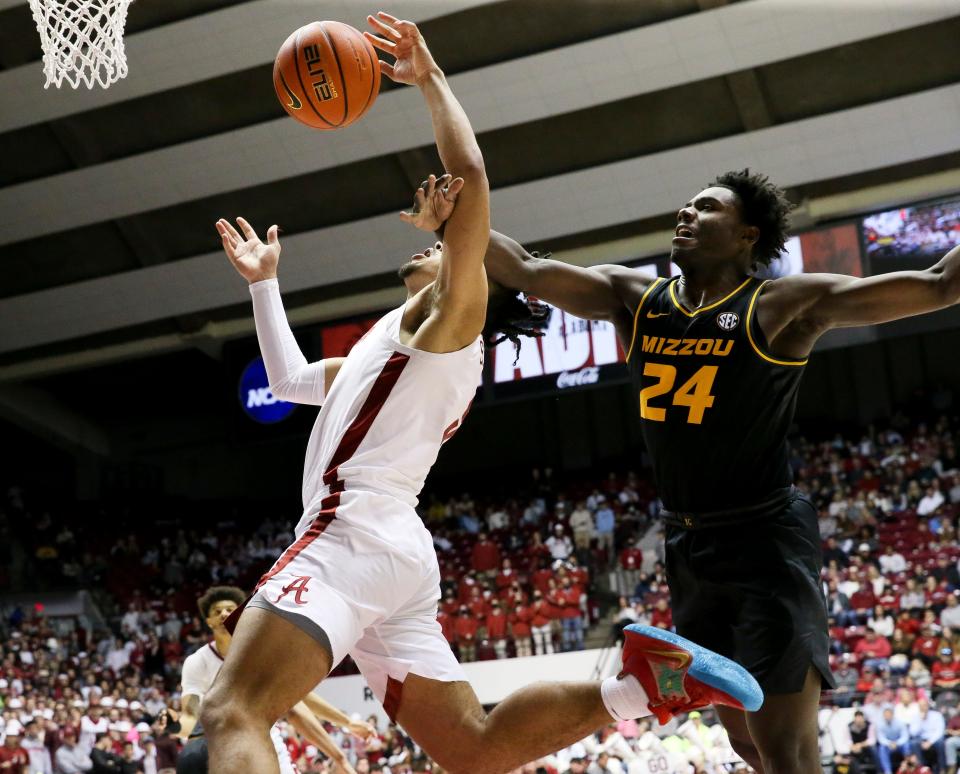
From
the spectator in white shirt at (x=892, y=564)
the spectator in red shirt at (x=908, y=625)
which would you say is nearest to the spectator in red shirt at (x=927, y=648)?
the spectator in red shirt at (x=908, y=625)

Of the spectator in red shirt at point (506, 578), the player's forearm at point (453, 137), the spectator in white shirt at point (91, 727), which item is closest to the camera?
the player's forearm at point (453, 137)

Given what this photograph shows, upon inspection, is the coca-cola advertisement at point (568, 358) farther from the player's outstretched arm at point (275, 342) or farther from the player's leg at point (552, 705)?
the player's leg at point (552, 705)

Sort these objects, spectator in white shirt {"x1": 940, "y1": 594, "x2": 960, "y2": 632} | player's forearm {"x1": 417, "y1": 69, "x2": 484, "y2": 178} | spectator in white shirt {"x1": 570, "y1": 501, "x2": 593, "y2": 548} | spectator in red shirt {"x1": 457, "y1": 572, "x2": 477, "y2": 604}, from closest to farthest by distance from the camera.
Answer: player's forearm {"x1": 417, "y1": 69, "x2": 484, "y2": 178} → spectator in white shirt {"x1": 940, "y1": 594, "x2": 960, "y2": 632} → spectator in red shirt {"x1": 457, "y1": 572, "x2": 477, "y2": 604} → spectator in white shirt {"x1": 570, "y1": 501, "x2": 593, "y2": 548}

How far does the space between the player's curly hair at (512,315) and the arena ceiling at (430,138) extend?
16030mm

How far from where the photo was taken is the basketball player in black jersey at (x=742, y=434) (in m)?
3.78

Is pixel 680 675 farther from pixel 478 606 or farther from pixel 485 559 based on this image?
pixel 485 559

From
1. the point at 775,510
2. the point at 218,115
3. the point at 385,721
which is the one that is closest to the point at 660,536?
the point at 385,721

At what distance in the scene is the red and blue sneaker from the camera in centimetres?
329

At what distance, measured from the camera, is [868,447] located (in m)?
21.2

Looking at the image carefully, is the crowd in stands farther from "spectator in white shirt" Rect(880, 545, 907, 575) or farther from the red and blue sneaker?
the red and blue sneaker

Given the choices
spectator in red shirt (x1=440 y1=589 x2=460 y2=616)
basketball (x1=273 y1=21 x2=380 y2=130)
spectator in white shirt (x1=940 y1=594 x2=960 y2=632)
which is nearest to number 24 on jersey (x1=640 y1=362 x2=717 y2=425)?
basketball (x1=273 y1=21 x2=380 y2=130)

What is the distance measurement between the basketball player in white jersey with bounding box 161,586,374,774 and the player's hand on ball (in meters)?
2.65

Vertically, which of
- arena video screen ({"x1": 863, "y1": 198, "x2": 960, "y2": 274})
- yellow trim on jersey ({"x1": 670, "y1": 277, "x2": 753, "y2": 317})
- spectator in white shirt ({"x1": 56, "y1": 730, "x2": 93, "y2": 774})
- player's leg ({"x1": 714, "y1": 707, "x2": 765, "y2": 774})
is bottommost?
spectator in white shirt ({"x1": 56, "y1": 730, "x2": 93, "y2": 774})

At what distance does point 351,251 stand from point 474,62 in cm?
467
